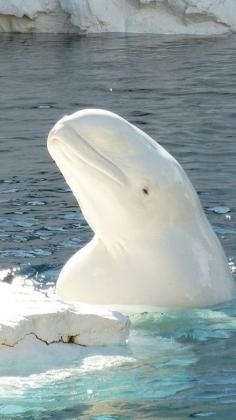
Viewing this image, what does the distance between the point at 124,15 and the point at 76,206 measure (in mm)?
11675

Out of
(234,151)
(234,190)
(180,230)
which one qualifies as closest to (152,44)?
(234,151)

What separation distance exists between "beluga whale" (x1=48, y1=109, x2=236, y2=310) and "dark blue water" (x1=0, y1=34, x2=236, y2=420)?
0.23m

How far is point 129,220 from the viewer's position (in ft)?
22.8

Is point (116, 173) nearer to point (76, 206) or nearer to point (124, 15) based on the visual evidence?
point (76, 206)

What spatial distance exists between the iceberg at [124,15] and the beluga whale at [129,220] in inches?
546

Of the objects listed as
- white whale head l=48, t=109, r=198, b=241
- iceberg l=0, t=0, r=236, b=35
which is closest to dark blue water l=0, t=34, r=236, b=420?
iceberg l=0, t=0, r=236, b=35

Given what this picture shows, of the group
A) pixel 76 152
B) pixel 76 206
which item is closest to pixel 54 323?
pixel 76 152

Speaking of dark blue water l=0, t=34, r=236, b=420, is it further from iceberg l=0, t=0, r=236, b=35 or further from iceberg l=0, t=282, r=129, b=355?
iceberg l=0, t=0, r=236, b=35

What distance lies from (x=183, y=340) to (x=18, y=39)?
605 inches

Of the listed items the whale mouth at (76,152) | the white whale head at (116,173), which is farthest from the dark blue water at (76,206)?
the whale mouth at (76,152)

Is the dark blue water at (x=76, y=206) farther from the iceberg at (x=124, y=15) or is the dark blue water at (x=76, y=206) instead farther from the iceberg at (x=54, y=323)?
the iceberg at (x=124, y=15)

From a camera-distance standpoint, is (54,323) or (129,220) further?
(129,220)

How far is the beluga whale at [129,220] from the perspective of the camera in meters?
6.82

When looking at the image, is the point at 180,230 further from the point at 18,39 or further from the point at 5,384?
the point at 18,39
